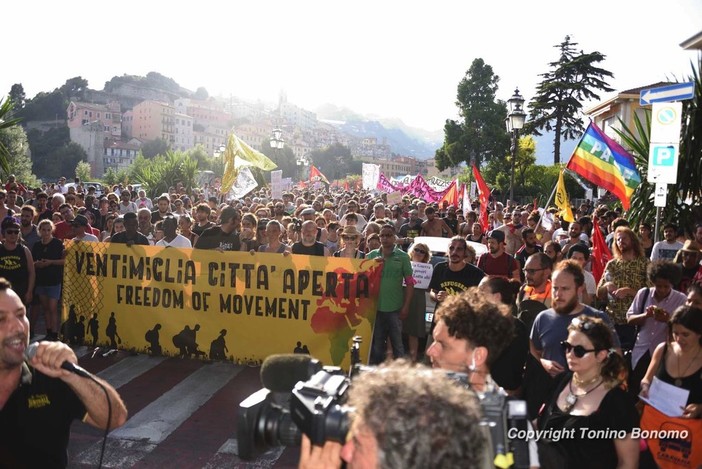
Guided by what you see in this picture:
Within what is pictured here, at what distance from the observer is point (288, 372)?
2.21 meters

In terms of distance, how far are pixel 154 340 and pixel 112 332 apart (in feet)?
2.00

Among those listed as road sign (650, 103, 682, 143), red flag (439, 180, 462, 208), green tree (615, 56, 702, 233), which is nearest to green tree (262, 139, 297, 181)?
red flag (439, 180, 462, 208)

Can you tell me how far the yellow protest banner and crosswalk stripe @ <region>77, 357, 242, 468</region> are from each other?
12.3 inches

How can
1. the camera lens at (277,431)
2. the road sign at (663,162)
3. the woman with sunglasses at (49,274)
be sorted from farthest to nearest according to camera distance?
the woman with sunglasses at (49,274)
the road sign at (663,162)
the camera lens at (277,431)

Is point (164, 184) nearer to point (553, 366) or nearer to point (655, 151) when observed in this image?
point (655, 151)

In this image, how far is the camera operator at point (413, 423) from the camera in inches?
64.2

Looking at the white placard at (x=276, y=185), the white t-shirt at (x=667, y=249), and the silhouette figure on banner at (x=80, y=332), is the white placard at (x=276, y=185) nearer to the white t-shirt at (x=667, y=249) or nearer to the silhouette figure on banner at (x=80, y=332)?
the silhouette figure on banner at (x=80, y=332)

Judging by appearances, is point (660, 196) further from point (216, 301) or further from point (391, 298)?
point (216, 301)

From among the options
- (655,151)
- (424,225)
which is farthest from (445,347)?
(424,225)

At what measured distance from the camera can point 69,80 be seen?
6216 inches

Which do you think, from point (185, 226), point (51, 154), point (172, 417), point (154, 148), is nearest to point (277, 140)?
point (185, 226)

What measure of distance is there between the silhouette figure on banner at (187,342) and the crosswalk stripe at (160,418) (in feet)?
0.73

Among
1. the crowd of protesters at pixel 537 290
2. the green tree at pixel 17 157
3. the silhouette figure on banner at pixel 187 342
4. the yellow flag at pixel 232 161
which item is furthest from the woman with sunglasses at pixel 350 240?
the green tree at pixel 17 157

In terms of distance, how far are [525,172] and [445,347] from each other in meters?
40.5
